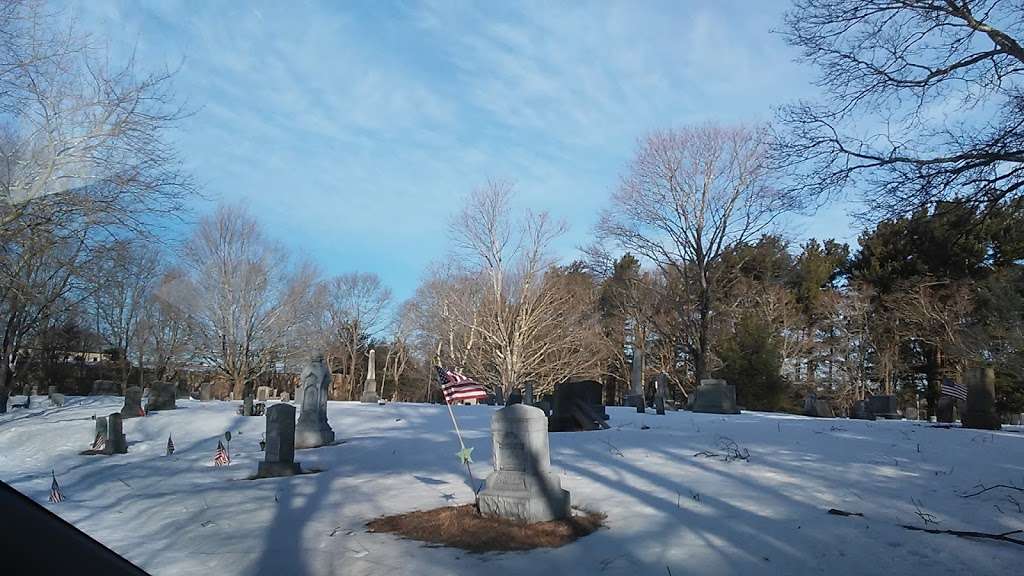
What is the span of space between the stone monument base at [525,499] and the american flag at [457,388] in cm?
146

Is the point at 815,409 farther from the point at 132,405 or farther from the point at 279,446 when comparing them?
the point at 132,405

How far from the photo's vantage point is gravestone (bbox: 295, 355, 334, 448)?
47.6 feet

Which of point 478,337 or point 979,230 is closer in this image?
point 979,230

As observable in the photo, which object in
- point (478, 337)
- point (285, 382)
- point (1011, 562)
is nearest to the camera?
point (1011, 562)

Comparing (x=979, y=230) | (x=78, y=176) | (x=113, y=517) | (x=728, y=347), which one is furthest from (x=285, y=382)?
(x=979, y=230)

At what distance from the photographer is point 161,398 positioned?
2275 centimetres

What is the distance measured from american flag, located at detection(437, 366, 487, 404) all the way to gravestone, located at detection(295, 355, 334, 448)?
22.1 feet

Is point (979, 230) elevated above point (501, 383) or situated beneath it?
elevated above

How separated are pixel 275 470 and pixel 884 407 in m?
20.8

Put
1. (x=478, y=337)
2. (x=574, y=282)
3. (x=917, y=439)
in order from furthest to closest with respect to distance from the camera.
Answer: (x=574, y=282)
(x=478, y=337)
(x=917, y=439)

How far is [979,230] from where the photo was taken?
930cm

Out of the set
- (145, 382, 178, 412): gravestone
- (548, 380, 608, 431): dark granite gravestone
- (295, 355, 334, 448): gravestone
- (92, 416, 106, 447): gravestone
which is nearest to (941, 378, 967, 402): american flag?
(548, 380, 608, 431): dark granite gravestone

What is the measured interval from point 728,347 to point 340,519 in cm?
2942

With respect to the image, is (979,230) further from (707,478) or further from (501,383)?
(501,383)
